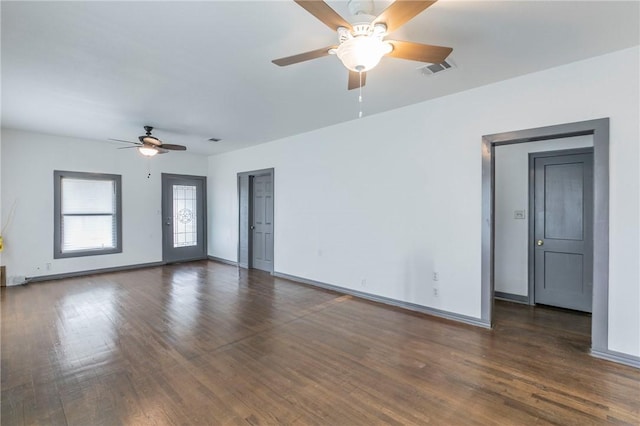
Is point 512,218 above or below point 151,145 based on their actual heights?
below

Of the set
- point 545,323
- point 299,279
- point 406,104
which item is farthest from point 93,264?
point 545,323

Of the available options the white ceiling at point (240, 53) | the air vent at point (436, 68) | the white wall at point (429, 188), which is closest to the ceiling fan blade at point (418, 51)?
the white ceiling at point (240, 53)

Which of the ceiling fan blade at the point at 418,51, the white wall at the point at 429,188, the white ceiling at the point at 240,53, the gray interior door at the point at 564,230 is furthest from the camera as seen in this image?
the gray interior door at the point at 564,230

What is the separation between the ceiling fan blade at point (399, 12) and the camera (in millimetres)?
1634

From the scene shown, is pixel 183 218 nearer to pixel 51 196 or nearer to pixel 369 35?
pixel 51 196

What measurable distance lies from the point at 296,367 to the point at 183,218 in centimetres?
634

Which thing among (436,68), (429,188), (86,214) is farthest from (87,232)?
(436,68)

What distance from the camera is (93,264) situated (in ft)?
21.1

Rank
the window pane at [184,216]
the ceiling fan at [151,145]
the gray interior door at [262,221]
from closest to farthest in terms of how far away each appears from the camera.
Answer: the ceiling fan at [151,145]
the gray interior door at [262,221]
the window pane at [184,216]

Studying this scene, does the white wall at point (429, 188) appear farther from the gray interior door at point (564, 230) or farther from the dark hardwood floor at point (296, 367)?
the gray interior door at point (564, 230)

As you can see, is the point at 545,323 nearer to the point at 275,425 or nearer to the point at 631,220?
the point at 631,220

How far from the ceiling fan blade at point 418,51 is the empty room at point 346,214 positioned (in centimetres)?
2

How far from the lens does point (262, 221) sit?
6.86m

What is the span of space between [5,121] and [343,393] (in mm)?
6636
